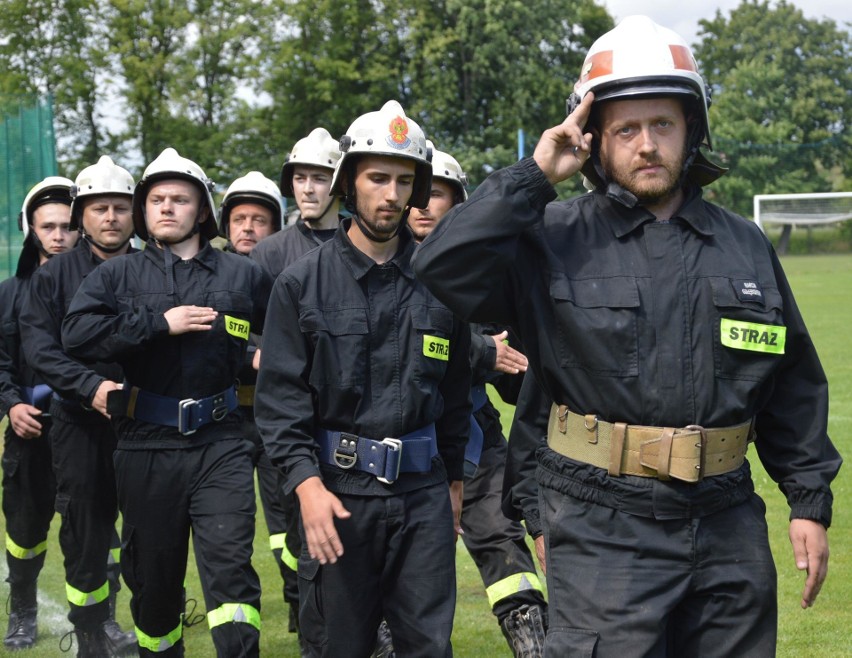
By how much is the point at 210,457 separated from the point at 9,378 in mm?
2354

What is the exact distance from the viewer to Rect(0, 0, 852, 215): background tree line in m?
47.5

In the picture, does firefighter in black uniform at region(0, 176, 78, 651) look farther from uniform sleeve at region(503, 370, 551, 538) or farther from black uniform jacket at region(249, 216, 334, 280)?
uniform sleeve at region(503, 370, 551, 538)

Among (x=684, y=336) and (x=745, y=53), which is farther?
(x=745, y=53)

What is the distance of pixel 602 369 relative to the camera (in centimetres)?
353

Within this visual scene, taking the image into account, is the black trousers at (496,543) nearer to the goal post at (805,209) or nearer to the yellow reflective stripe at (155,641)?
the yellow reflective stripe at (155,641)

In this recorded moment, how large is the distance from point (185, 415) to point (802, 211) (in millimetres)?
42888

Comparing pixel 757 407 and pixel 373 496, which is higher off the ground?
pixel 757 407

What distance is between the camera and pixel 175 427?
5.72 meters

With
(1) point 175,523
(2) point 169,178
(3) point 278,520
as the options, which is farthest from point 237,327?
(3) point 278,520

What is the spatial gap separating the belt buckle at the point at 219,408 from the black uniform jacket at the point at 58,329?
733 millimetres

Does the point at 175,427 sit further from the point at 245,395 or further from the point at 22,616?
the point at 22,616

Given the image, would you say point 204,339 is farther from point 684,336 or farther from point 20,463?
point 684,336

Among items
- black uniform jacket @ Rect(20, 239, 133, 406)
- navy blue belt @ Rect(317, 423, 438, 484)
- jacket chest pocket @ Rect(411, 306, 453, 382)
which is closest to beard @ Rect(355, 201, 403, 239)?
jacket chest pocket @ Rect(411, 306, 453, 382)

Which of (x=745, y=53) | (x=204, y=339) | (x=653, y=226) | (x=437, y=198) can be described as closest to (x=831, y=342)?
(x=437, y=198)
